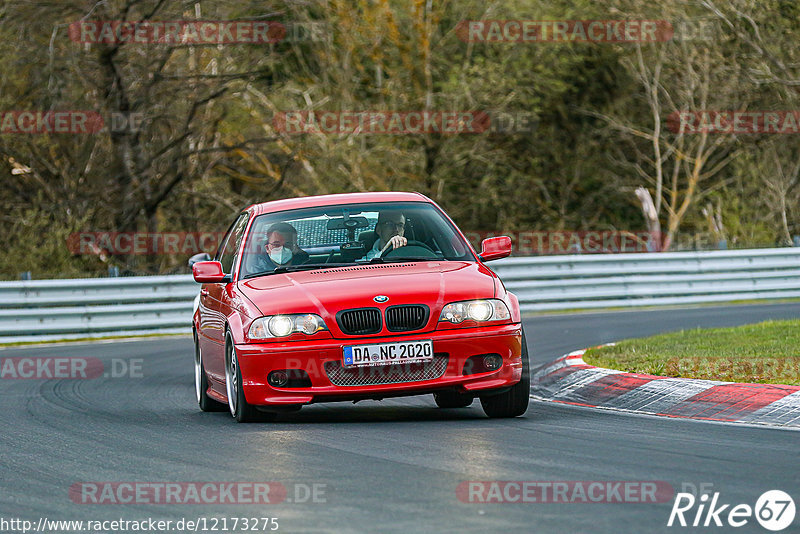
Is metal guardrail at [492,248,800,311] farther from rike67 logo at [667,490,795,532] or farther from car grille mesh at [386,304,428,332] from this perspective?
A: rike67 logo at [667,490,795,532]

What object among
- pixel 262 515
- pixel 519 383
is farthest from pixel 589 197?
pixel 262 515

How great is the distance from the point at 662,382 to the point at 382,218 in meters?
2.31

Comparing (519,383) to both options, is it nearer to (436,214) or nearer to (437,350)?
(437,350)

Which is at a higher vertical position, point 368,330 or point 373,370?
point 368,330

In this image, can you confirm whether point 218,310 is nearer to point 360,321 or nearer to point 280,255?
point 280,255

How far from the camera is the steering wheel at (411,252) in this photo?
33.2ft

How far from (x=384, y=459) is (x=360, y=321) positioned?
5.88ft

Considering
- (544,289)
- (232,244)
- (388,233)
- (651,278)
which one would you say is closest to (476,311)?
(388,233)

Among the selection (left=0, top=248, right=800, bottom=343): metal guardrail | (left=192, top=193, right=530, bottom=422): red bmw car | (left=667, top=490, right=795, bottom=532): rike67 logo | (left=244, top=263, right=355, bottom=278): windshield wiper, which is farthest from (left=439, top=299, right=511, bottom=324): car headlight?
(left=0, top=248, right=800, bottom=343): metal guardrail

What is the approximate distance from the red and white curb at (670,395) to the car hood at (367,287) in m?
1.37

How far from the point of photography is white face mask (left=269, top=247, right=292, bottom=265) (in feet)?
33.5

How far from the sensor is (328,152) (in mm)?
30797

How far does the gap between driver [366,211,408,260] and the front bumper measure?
1254 mm

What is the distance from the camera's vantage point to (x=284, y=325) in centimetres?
916
